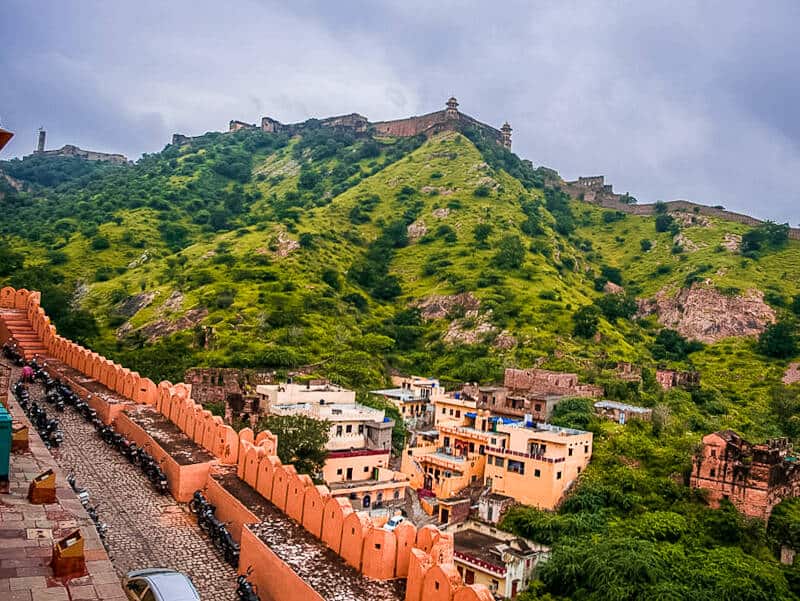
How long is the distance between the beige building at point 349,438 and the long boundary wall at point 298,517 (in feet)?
42.5

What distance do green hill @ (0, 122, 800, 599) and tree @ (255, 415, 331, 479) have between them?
30.9 feet

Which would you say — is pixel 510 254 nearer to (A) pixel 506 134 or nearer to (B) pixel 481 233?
(B) pixel 481 233

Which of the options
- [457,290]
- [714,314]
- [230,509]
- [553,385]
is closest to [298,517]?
[230,509]

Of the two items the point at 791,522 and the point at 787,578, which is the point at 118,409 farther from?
the point at 791,522

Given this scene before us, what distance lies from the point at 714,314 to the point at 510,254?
2076 centimetres

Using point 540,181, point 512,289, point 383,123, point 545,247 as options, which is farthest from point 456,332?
point 383,123

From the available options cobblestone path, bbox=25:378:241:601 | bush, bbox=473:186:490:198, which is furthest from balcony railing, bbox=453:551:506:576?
bush, bbox=473:186:490:198

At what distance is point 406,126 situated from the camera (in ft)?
370

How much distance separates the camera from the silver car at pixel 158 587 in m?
7.82

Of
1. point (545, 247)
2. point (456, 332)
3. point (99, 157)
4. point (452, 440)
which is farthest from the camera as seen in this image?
point (99, 157)

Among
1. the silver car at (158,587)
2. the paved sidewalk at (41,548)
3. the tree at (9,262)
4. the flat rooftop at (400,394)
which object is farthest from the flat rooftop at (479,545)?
the tree at (9,262)

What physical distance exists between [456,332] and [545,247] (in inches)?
855

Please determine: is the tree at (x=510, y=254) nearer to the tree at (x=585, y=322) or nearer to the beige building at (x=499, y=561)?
the tree at (x=585, y=322)

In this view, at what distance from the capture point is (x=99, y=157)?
130000 millimetres
